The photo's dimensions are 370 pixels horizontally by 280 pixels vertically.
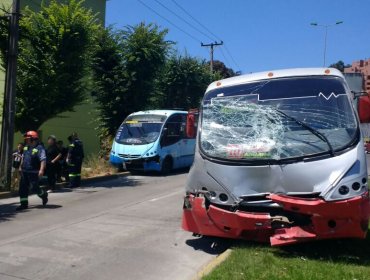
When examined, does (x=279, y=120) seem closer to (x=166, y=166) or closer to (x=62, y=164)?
(x=62, y=164)

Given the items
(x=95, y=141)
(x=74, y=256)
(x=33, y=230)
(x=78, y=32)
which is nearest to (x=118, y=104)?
(x=95, y=141)

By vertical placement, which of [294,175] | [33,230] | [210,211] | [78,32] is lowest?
[33,230]

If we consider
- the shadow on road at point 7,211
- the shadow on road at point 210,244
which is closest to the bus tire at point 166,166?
the shadow on road at point 7,211

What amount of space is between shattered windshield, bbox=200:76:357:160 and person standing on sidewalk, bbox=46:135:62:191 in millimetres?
7460

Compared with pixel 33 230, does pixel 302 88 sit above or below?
above

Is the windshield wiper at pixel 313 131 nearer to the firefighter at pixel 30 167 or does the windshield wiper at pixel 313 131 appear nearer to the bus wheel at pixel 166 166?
the firefighter at pixel 30 167

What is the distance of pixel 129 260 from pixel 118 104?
15439 millimetres

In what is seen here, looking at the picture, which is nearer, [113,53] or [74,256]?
[74,256]

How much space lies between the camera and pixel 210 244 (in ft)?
25.2

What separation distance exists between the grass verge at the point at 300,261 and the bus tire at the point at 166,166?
1125cm

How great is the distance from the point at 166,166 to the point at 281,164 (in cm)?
1253

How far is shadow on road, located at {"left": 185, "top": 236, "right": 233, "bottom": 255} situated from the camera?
736 cm

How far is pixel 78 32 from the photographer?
14.6m

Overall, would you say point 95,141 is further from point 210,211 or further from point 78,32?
point 210,211
